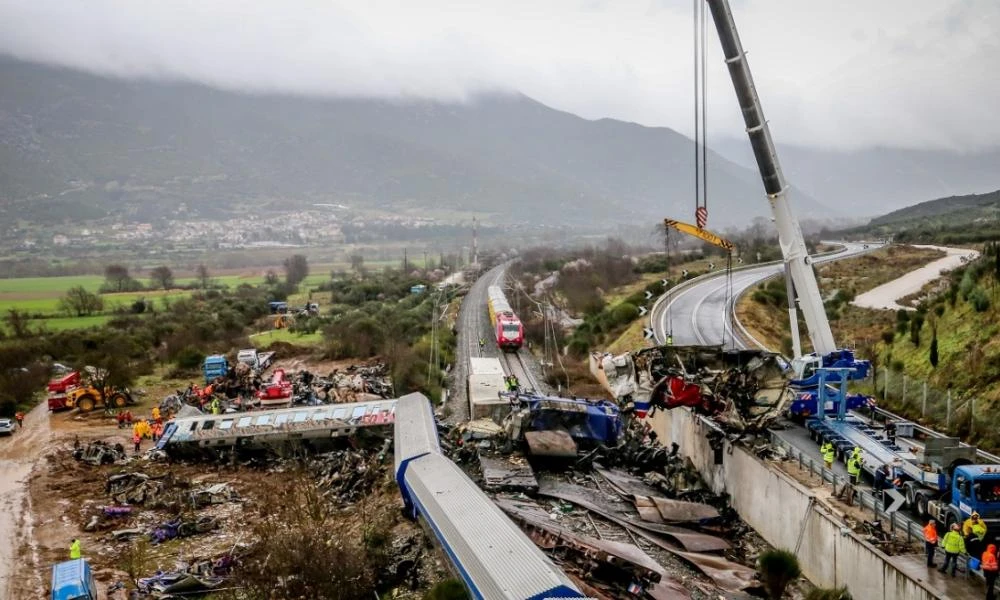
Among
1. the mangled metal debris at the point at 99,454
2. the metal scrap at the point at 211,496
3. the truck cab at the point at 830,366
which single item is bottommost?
the mangled metal debris at the point at 99,454

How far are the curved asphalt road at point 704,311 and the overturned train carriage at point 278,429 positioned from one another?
603 inches

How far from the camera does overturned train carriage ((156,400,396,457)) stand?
1235 inches

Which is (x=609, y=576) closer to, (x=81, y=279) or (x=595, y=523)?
(x=595, y=523)

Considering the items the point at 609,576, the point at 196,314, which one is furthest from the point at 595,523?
the point at 196,314

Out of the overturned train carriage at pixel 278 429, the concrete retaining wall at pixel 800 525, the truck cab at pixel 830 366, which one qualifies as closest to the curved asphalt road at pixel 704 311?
the concrete retaining wall at pixel 800 525

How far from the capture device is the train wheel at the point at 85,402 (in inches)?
1705

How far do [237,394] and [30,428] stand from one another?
35.9 ft

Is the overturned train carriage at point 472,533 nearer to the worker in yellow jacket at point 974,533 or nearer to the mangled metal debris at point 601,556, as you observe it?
the mangled metal debris at point 601,556

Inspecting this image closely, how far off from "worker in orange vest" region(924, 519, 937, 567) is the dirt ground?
1462cm

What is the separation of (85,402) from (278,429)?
19.2 meters

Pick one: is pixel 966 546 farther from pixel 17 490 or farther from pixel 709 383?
pixel 17 490

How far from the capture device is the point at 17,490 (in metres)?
30.7

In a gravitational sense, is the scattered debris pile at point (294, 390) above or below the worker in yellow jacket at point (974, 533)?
below

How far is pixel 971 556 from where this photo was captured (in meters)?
15.2
